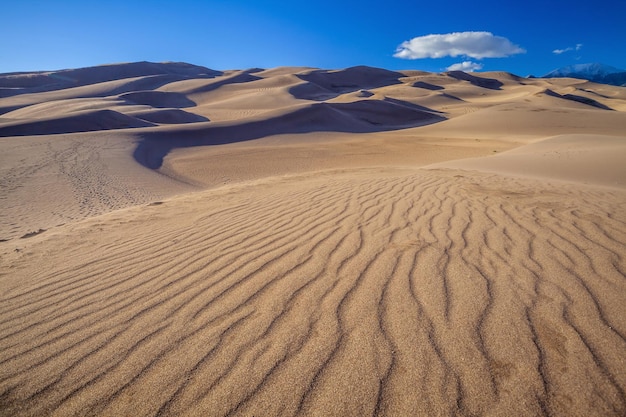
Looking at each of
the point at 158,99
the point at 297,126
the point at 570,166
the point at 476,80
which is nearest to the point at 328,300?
the point at 570,166

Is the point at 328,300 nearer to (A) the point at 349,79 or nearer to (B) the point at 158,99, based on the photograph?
(B) the point at 158,99

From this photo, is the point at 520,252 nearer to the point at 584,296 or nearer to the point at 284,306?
the point at 584,296

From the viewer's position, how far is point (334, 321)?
226cm

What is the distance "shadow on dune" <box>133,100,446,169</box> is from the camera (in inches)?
580

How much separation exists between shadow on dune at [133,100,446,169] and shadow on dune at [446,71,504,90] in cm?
4662

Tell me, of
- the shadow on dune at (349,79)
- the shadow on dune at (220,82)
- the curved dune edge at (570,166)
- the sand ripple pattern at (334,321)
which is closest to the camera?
the sand ripple pattern at (334,321)

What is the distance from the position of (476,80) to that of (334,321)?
81.8m

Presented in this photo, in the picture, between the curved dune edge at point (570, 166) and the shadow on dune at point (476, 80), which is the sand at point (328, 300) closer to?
the curved dune edge at point (570, 166)

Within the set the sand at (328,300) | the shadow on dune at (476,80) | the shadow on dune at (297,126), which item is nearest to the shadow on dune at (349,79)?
the shadow on dune at (476,80)

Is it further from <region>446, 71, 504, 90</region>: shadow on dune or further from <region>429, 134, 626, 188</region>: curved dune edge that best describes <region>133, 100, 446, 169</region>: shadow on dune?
<region>446, 71, 504, 90</region>: shadow on dune

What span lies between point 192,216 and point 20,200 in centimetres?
475

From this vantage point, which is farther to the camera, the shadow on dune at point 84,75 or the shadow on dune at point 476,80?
the shadow on dune at point 476,80

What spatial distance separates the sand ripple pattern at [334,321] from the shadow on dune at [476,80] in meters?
76.4

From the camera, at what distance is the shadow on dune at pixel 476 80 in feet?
226
